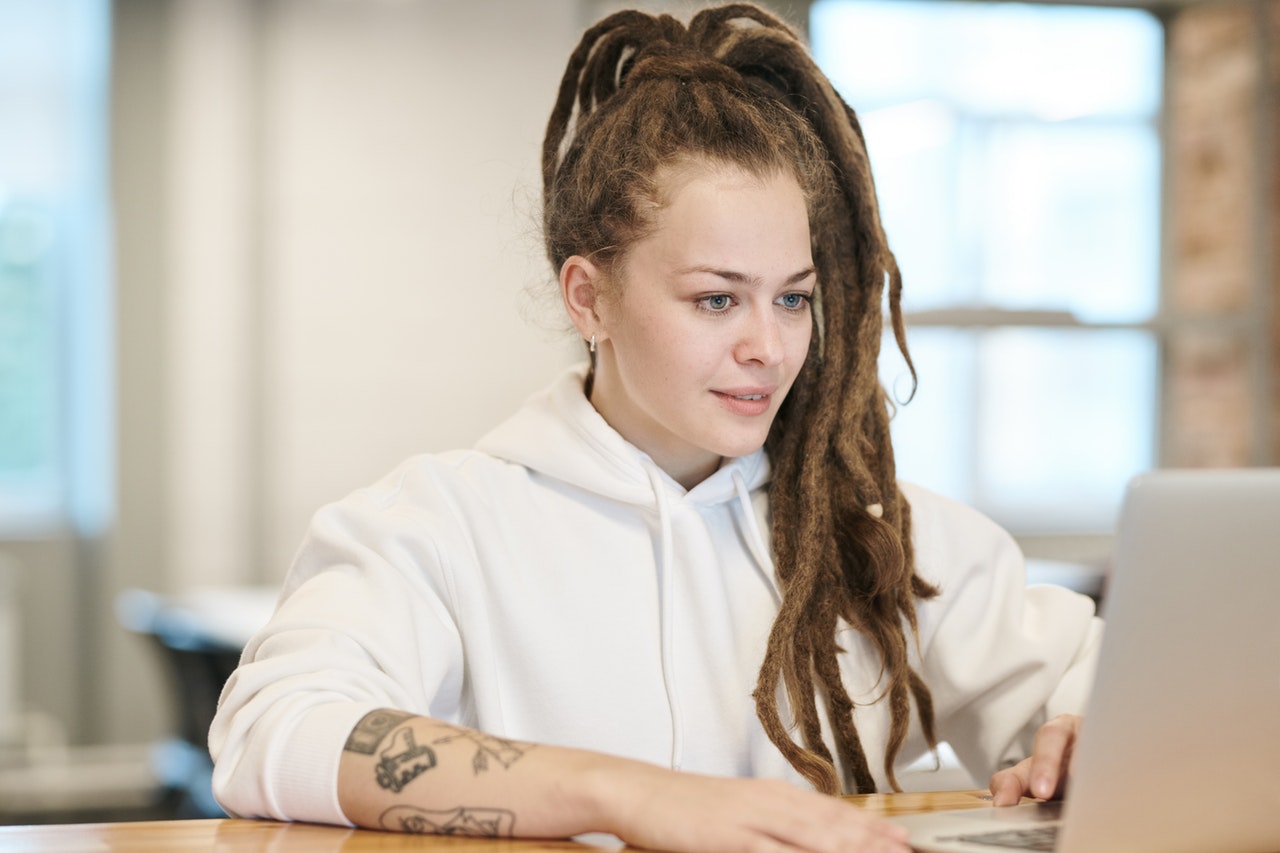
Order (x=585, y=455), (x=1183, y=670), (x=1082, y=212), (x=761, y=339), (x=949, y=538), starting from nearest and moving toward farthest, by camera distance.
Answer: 1. (x=1183, y=670)
2. (x=761, y=339)
3. (x=585, y=455)
4. (x=949, y=538)
5. (x=1082, y=212)

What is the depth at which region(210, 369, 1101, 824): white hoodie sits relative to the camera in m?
1.39

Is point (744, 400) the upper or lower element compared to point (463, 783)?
upper

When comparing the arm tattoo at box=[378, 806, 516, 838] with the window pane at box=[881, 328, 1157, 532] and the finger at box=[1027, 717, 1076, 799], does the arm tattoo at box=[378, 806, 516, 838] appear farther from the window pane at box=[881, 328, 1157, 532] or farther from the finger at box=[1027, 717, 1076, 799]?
the window pane at box=[881, 328, 1157, 532]

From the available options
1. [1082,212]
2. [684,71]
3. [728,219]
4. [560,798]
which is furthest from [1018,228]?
[560,798]

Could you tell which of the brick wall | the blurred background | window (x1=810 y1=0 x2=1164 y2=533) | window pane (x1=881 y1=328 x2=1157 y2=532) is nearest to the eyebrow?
the blurred background

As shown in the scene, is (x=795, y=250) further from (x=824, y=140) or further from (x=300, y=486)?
(x=300, y=486)

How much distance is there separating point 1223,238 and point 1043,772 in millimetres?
4646

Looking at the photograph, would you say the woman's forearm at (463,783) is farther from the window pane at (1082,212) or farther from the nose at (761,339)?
the window pane at (1082,212)

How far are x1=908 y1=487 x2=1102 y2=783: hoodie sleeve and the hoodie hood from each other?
0.88 feet

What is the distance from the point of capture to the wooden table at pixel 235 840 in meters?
1.05

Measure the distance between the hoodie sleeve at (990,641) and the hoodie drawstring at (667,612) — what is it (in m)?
0.32

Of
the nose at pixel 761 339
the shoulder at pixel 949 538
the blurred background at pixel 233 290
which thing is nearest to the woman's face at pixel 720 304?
the nose at pixel 761 339

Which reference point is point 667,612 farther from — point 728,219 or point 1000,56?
point 1000,56

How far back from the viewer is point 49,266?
5020mm
